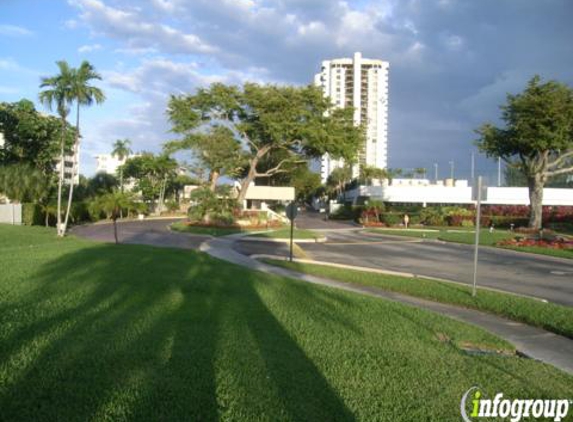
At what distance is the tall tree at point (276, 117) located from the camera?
146ft

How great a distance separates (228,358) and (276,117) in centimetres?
4034

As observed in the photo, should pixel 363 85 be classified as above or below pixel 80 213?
above

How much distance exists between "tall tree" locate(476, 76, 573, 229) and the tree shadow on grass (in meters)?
32.6

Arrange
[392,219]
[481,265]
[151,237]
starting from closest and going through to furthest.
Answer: [481,265]
[151,237]
[392,219]

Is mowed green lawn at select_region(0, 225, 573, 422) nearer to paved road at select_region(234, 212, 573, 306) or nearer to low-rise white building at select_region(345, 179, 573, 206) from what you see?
paved road at select_region(234, 212, 573, 306)

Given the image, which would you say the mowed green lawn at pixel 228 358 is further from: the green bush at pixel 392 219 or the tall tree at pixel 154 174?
the tall tree at pixel 154 174

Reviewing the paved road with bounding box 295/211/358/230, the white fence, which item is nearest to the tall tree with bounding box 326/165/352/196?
the paved road with bounding box 295/211/358/230

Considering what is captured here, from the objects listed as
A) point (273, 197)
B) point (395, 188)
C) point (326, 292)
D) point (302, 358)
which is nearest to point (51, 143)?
point (273, 197)

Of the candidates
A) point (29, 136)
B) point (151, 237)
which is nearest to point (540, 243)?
point (151, 237)

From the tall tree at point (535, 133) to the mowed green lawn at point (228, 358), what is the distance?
32.0 meters

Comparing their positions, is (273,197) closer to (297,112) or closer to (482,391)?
(297,112)

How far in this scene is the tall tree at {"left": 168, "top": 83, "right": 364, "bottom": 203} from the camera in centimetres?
4459

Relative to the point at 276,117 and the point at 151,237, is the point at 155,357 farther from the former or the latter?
the point at 276,117

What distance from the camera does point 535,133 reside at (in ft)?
117
